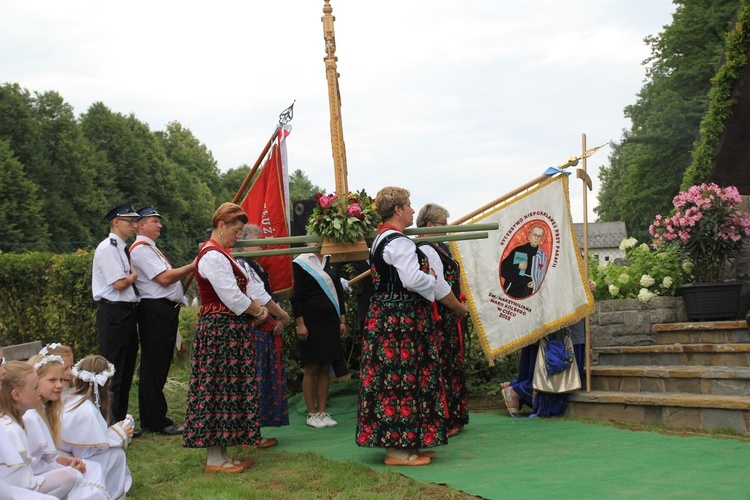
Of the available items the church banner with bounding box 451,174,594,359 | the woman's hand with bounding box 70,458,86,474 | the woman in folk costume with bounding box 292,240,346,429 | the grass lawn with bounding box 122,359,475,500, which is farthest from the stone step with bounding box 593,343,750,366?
the woman's hand with bounding box 70,458,86,474

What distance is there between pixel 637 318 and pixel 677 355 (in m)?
1.01

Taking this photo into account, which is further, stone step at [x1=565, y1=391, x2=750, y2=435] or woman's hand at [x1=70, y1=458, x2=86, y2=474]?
stone step at [x1=565, y1=391, x2=750, y2=435]

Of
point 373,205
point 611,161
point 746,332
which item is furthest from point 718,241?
point 611,161

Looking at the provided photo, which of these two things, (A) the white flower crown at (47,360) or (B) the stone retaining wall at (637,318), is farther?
(B) the stone retaining wall at (637,318)

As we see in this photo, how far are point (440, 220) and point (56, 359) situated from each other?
342cm

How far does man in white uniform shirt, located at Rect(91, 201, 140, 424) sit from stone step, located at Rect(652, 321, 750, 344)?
518 centimetres

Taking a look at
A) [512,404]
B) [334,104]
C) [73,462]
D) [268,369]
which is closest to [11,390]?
[73,462]

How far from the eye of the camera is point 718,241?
812 centimetres

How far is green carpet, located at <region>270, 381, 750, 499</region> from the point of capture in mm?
4488

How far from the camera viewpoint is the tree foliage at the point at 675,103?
29.8 m

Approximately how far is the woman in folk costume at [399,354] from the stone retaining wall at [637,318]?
364 cm

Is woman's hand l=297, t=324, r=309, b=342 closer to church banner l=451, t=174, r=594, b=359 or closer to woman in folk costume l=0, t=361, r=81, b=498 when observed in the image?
church banner l=451, t=174, r=594, b=359

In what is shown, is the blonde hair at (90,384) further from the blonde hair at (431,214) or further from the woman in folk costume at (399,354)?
the blonde hair at (431,214)

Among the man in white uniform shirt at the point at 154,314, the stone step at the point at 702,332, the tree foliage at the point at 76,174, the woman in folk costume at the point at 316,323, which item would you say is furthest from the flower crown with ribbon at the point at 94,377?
the tree foliage at the point at 76,174
